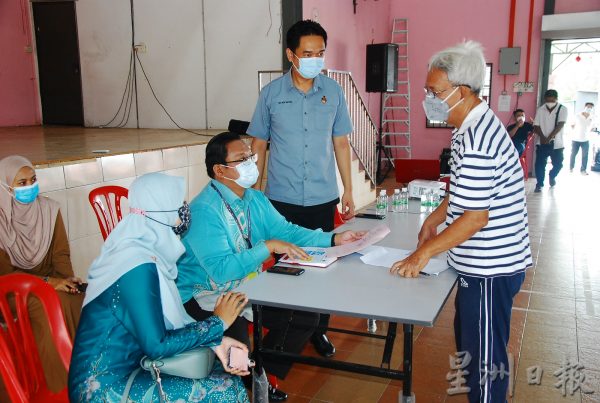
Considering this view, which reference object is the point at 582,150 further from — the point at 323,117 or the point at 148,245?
the point at 148,245

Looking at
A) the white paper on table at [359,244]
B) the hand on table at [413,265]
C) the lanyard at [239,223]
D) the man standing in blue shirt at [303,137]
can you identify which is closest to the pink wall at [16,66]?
the man standing in blue shirt at [303,137]

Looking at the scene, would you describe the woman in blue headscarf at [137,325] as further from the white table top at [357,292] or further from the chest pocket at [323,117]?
the chest pocket at [323,117]

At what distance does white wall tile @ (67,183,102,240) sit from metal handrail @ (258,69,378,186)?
3085 millimetres

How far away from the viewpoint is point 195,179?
4.76m

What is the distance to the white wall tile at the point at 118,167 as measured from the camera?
3.79 m

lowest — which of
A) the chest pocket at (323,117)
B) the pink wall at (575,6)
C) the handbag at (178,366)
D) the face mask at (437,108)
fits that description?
the handbag at (178,366)

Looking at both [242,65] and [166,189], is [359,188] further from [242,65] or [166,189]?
[166,189]

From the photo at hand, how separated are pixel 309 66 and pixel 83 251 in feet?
6.60

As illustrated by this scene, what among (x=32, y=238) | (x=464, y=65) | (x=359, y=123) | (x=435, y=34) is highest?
(x=435, y=34)

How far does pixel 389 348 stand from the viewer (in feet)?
7.79

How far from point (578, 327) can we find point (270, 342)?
211 centimetres

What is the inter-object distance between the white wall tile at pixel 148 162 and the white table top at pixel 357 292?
2382 millimetres

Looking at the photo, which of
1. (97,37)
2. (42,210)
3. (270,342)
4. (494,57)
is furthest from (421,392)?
(494,57)

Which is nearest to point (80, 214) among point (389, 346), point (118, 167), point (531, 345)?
point (118, 167)
